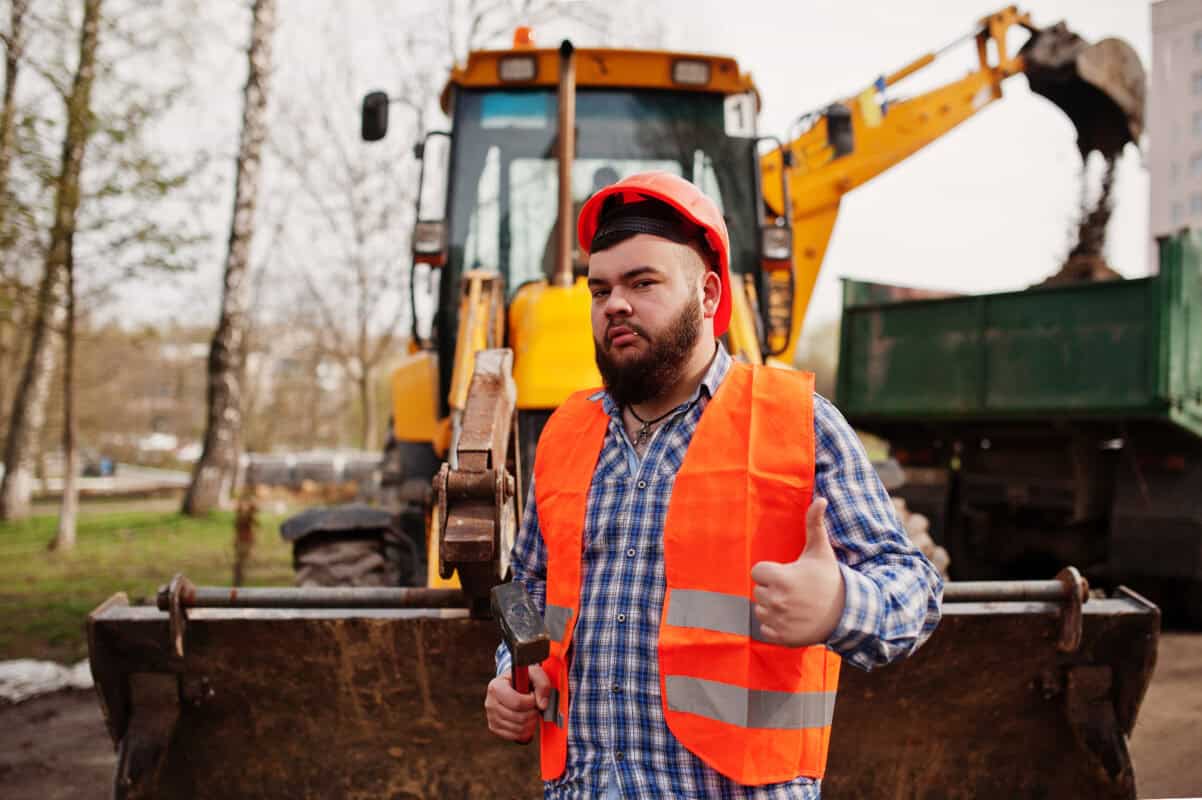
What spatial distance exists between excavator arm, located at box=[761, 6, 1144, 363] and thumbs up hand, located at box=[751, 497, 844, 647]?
6.67 meters

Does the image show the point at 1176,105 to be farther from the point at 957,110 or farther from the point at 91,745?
the point at 91,745

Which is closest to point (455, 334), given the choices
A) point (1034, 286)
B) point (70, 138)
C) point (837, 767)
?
point (837, 767)

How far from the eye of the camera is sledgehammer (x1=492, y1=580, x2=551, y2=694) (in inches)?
66.7

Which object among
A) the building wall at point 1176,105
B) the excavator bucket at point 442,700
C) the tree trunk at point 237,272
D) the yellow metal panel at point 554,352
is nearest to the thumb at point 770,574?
the excavator bucket at point 442,700

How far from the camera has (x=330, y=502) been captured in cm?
1795

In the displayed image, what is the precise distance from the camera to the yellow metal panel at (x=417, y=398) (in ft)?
18.6

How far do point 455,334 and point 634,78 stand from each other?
63.1 inches

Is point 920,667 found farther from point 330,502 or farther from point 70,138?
point 330,502

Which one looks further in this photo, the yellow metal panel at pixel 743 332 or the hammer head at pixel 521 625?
the yellow metal panel at pixel 743 332

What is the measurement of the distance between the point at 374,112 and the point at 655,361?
4048mm

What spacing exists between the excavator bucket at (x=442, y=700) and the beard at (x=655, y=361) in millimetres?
1761

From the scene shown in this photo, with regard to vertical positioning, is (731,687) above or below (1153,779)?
above

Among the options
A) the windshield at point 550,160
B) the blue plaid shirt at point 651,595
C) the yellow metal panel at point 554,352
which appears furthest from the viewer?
the windshield at point 550,160

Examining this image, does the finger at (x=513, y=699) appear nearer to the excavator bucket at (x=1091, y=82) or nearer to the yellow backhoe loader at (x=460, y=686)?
the yellow backhoe loader at (x=460, y=686)
